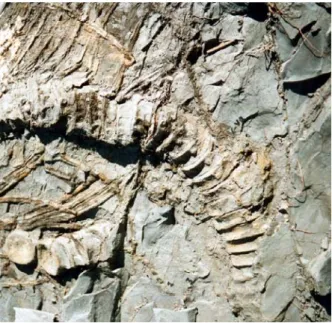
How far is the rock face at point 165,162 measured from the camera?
1.95 m

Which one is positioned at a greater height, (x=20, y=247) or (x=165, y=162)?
(x=165, y=162)

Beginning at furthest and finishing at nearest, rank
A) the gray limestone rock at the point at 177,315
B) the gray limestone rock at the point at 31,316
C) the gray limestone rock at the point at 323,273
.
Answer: the gray limestone rock at the point at 31,316 < the gray limestone rock at the point at 177,315 < the gray limestone rock at the point at 323,273

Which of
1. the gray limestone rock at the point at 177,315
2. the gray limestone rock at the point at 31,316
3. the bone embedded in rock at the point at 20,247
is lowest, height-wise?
the gray limestone rock at the point at 31,316

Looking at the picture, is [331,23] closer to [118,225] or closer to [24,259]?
[118,225]

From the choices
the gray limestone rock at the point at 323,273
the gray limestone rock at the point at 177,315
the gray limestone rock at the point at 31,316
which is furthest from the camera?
the gray limestone rock at the point at 31,316

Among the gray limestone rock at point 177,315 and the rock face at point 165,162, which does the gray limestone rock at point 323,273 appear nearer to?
the rock face at point 165,162

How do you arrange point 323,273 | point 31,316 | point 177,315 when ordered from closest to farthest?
point 323,273, point 177,315, point 31,316

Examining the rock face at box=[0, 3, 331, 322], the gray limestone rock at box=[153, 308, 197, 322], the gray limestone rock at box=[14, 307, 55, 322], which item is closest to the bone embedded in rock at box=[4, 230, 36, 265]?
Result: the rock face at box=[0, 3, 331, 322]

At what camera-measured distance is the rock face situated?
195 cm

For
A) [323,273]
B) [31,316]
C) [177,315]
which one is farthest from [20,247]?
[323,273]

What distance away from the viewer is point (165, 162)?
217 cm

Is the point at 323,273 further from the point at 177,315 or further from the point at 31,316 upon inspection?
the point at 31,316

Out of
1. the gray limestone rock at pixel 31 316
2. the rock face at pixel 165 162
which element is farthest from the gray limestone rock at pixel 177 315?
the gray limestone rock at pixel 31 316

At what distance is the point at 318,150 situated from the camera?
1.90 m
